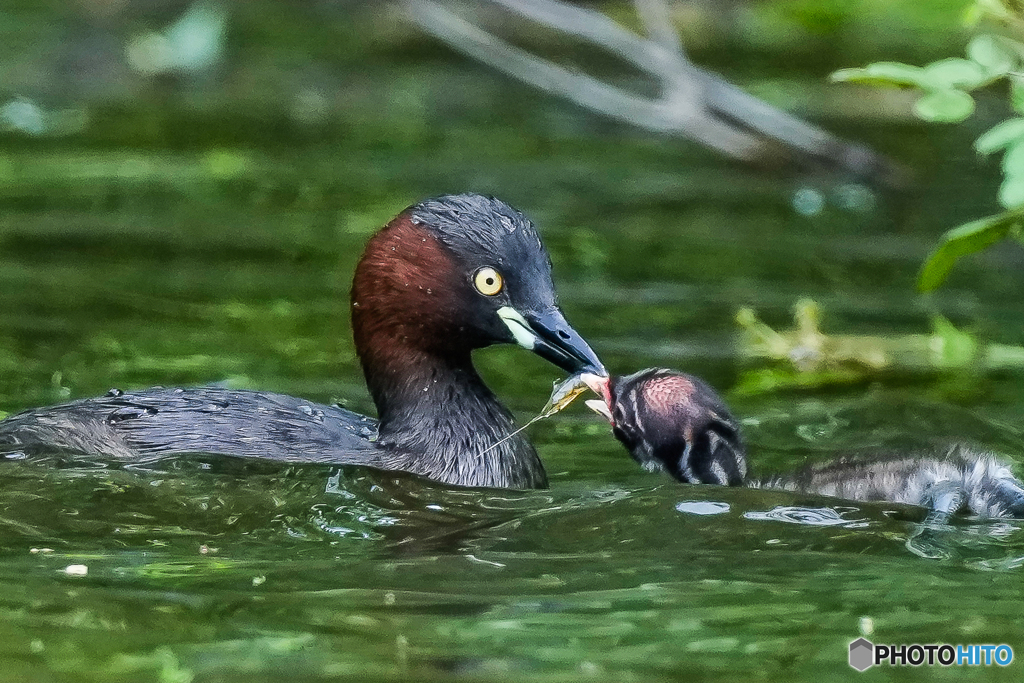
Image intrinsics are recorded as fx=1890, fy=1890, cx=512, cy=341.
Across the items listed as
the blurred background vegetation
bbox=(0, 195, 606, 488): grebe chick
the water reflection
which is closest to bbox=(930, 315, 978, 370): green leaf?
the blurred background vegetation

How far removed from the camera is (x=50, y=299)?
31.1 feet

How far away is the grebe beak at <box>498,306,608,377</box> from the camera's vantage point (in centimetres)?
630

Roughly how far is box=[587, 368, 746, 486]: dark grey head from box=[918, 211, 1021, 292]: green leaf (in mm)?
906

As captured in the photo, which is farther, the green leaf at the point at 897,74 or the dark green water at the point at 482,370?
the green leaf at the point at 897,74

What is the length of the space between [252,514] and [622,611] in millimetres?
1473

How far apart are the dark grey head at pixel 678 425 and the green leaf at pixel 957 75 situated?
4.97 ft

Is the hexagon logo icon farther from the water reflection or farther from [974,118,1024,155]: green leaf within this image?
[974,118,1024,155]: green leaf

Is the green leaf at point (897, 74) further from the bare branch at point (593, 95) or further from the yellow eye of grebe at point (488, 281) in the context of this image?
the bare branch at point (593, 95)

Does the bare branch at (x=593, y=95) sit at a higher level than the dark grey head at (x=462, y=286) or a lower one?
higher

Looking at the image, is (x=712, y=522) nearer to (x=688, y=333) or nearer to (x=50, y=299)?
(x=688, y=333)

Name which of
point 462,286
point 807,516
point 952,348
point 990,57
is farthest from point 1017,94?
point 952,348

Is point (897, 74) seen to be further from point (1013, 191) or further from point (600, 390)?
point (600, 390)

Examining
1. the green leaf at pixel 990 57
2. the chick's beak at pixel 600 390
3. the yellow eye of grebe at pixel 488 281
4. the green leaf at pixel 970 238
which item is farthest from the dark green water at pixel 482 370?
the green leaf at pixel 990 57

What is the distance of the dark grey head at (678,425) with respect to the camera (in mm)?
6535
